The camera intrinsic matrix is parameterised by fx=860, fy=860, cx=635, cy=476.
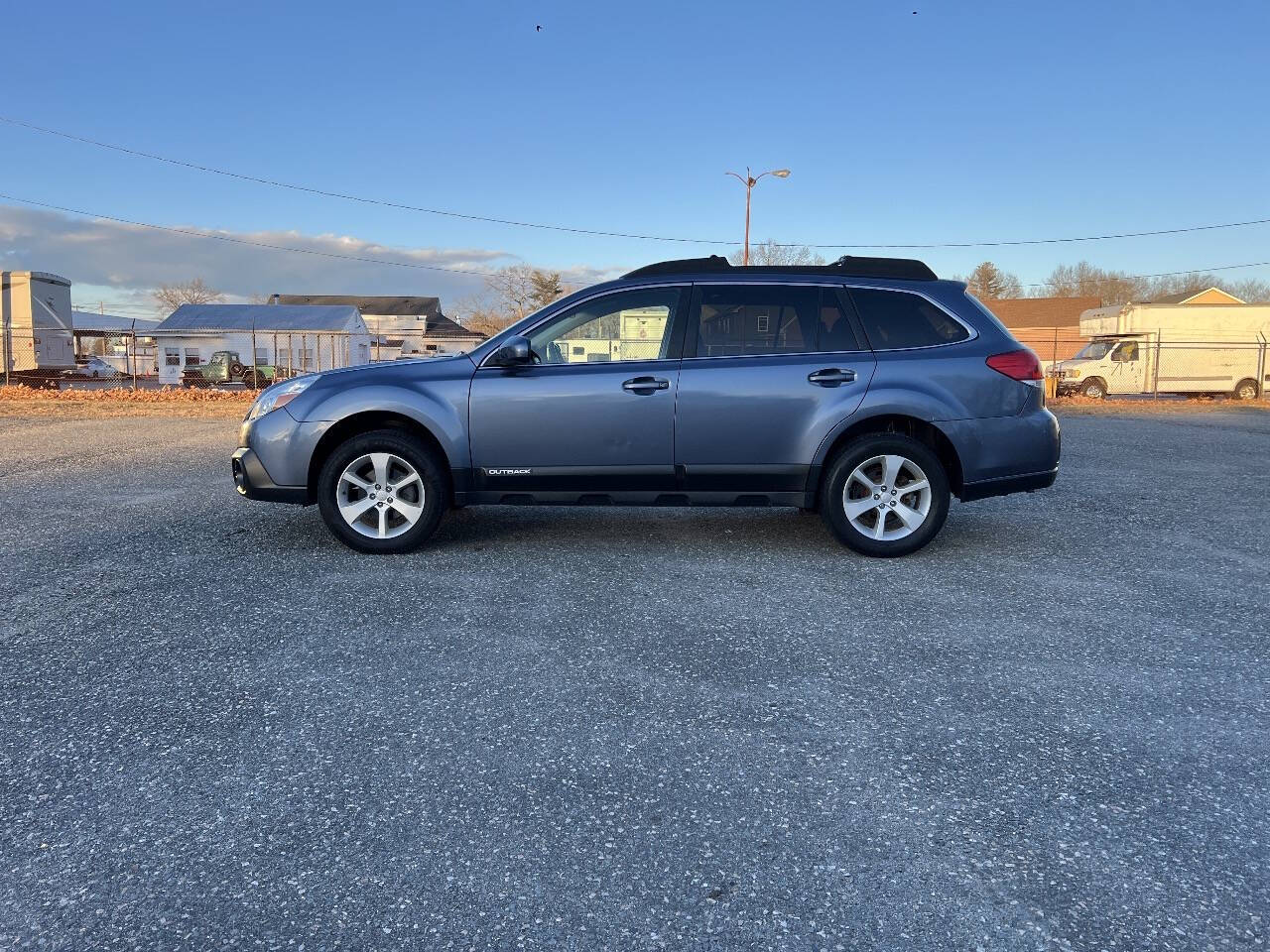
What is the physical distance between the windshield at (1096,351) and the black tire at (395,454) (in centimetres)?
2593

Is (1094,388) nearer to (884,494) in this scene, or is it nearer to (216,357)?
(884,494)

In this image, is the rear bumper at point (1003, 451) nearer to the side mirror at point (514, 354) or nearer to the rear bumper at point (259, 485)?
the side mirror at point (514, 354)

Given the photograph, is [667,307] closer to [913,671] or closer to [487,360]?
[487,360]

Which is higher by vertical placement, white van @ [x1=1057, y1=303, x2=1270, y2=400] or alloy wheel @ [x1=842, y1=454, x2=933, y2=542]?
white van @ [x1=1057, y1=303, x2=1270, y2=400]

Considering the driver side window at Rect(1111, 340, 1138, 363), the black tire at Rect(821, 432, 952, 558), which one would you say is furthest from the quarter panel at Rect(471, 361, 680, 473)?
the driver side window at Rect(1111, 340, 1138, 363)

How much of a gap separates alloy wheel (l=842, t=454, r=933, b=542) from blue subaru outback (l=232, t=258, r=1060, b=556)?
1 cm

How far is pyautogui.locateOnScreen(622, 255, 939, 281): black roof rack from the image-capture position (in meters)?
5.84

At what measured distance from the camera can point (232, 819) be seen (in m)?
2.50

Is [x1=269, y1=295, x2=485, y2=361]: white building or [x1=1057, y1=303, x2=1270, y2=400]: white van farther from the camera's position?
[x1=269, y1=295, x2=485, y2=361]: white building

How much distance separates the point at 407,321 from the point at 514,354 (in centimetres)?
7280

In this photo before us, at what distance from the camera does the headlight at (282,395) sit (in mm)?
5711

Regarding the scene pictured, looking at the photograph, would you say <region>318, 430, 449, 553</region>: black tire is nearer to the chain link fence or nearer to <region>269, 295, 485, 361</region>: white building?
the chain link fence

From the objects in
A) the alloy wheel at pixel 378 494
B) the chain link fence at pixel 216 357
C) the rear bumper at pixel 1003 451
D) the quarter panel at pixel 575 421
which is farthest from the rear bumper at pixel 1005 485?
the chain link fence at pixel 216 357

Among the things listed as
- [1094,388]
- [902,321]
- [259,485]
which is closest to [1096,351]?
[1094,388]
